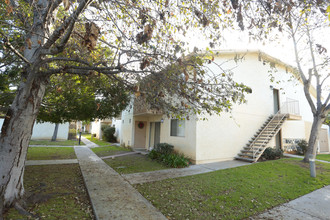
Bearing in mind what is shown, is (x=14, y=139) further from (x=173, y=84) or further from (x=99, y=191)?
(x=173, y=84)

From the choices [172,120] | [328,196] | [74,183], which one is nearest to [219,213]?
[328,196]

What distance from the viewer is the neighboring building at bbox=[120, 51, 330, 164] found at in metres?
9.45

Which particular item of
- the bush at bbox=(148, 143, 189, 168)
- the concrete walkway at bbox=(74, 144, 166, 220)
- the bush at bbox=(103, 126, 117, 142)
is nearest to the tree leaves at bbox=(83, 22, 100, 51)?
the concrete walkway at bbox=(74, 144, 166, 220)

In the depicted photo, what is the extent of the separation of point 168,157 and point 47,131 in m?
19.7

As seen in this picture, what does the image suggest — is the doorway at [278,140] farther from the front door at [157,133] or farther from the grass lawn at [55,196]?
the grass lawn at [55,196]

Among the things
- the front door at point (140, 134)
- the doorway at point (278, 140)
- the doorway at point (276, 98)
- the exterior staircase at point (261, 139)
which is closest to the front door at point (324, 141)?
the doorway at point (276, 98)

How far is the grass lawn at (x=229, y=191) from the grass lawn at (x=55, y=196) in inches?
68.4

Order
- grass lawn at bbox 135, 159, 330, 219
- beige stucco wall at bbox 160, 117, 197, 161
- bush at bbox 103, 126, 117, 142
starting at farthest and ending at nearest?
bush at bbox 103, 126, 117, 142, beige stucco wall at bbox 160, 117, 197, 161, grass lawn at bbox 135, 159, 330, 219

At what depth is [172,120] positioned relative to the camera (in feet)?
36.9

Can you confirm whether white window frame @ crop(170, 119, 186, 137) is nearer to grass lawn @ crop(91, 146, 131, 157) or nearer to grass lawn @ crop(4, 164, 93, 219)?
grass lawn @ crop(91, 146, 131, 157)

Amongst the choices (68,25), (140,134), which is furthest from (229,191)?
(140,134)

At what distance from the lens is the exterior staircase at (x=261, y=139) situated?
9.92 m

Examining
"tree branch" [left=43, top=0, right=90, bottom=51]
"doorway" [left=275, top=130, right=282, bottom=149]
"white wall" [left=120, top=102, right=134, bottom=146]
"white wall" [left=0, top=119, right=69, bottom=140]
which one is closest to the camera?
"tree branch" [left=43, top=0, right=90, bottom=51]

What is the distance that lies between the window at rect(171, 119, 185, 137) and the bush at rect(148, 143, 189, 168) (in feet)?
3.05
